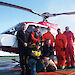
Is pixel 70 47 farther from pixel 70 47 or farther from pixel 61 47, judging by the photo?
pixel 61 47

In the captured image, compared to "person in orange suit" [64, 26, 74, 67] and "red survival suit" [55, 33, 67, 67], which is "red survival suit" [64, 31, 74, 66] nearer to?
"person in orange suit" [64, 26, 74, 67]

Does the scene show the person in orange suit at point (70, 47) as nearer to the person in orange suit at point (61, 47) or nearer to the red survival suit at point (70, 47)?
the red survival suit at point (70, 47)

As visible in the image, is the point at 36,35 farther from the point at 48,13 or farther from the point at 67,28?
the point at 48,13

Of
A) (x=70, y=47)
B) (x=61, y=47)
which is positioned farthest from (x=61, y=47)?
(x=70, y=47)

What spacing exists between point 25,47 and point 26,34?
1.62ft

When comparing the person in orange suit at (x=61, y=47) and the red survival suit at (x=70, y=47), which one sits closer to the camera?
the person in orange suit at (x=61, y=47)

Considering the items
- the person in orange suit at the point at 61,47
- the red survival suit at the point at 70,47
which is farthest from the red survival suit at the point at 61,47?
the red survival suit at the point at 70,47

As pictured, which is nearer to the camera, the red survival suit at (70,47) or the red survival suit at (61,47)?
the red survival suit at (61,47)

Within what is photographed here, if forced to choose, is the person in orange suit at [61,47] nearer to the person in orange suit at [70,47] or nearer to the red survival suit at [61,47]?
the red survival suit at [61,47]

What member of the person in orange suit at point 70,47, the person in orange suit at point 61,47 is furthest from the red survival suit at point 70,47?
the person in orange suit at point 61,47

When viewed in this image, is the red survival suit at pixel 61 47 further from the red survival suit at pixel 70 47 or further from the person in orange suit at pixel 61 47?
the red survival suit at pixel 70 47

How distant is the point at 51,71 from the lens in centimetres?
415

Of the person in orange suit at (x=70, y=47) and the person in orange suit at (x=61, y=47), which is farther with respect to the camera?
the person in orange suit at (x=70, y=47)

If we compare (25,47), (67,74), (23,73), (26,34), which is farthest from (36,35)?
(67,74)
